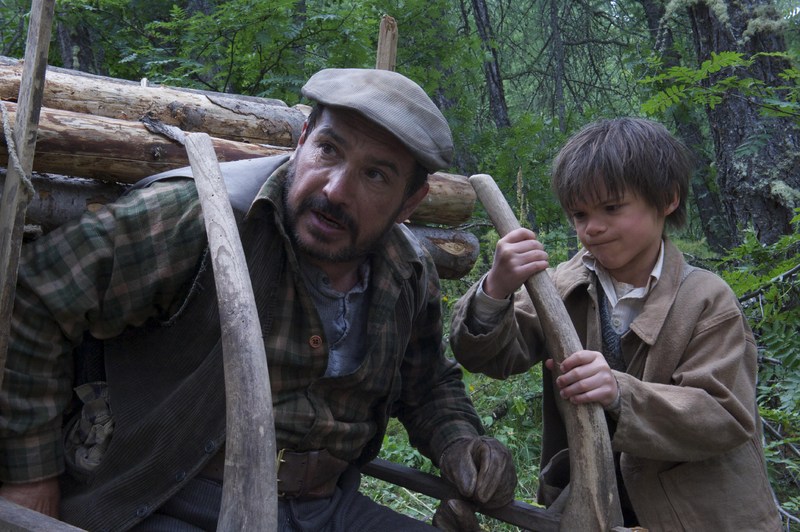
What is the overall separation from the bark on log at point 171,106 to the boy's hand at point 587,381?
1.52 metres

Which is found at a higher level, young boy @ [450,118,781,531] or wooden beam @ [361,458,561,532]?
young boy @ [450,118,781,531]

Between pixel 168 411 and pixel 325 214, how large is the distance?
0.66m

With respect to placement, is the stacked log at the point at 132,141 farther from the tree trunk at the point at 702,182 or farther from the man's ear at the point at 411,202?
the tree trunk at the point at 702,182

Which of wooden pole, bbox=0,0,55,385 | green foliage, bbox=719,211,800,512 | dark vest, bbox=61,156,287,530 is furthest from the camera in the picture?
green foliage, bbox=719,211,800,512

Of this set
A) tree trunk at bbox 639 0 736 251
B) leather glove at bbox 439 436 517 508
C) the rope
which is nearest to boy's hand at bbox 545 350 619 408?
leather glove at bbox 439 436 517 508

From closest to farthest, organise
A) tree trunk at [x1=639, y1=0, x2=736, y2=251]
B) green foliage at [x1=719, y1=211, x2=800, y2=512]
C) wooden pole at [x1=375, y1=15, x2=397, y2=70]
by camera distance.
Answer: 1. green foliage at [x1=719, y1=211, x2=800, y2=512]
2. wooden pole at [x1=375, y1=15, x2=397, y2=70]
3. tree trunk at [x1=639, y1=0, x2=736, y2=251]

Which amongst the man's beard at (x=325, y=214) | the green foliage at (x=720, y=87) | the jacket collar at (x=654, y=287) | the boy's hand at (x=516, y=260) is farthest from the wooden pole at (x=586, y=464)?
the green foliage at (x=720, y=87)

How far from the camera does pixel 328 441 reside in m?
2.33

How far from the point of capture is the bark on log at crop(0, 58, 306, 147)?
2.63 m

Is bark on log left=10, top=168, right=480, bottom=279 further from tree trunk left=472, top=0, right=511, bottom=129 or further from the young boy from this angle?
tree trunk left=472, top=0, right=511, bottom=129

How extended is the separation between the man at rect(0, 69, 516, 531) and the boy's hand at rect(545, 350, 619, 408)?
1.48 ft

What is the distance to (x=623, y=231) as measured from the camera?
8.05 ft

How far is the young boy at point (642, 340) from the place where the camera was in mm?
2180

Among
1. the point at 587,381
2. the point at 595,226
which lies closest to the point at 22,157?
the point at 587,381
